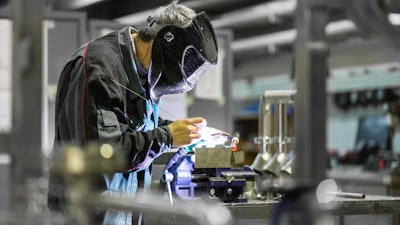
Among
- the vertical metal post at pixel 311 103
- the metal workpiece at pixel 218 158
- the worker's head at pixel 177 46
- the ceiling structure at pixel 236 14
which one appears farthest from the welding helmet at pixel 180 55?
the ceiling structure at pixel 236 14

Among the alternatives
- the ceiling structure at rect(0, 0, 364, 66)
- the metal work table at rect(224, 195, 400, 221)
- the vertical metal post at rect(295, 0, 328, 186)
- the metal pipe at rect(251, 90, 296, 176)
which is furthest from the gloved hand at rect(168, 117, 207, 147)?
the ceiling structure at rect(0, 0, 364, 66)

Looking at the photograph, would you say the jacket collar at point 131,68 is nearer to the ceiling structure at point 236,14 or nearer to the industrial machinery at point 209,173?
the industrial machinery at point 209,173

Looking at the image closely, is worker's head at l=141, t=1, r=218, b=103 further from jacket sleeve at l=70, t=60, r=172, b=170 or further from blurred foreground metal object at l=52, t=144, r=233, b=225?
blurred foreground metal object at l=52, t=144, r=233, b=225

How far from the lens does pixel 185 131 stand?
2.67m

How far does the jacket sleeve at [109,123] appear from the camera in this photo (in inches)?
97.5

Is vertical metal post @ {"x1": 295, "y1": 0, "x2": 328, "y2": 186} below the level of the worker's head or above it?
below

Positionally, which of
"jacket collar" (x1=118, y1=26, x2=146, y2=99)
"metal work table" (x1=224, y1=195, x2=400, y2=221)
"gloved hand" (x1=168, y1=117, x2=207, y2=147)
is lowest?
"metal work table" (x1=224, y1=195, x2=400, y2=221)

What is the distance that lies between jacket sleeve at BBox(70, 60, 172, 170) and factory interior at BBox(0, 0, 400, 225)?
0.16m

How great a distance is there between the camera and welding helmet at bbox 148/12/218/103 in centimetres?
271

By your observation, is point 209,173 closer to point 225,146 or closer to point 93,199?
point 225,146

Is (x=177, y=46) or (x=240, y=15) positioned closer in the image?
(x=177, y=46)

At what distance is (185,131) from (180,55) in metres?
0.30

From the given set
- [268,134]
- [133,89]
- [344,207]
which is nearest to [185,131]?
[133,89]

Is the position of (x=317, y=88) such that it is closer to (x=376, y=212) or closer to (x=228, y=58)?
(x=376, y=212)
